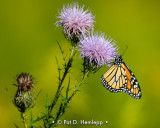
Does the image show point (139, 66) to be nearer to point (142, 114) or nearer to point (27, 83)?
point (142, 114)

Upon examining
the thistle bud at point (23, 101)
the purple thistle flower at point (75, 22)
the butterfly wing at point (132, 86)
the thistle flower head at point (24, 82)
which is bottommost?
the thistle bud at point (23, 101)

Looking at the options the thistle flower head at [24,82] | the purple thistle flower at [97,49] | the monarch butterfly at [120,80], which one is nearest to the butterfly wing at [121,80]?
the monarch butterfly at [120,80]

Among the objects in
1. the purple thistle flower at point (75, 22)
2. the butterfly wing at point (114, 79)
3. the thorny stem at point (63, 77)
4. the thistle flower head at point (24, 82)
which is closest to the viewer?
the thorny stem at point (63, 77)

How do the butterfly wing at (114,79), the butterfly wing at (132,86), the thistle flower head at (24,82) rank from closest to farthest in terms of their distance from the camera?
the thistle flower head at (24,82), the butterfly wing at (132,86), the butterfly wing at (114,79)

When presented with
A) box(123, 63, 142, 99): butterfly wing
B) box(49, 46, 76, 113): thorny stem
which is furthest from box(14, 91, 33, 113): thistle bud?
box(123, 63, 142, 99): butterfly wing

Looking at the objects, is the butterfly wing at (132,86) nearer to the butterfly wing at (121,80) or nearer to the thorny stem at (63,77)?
the butterfly wing at (121,80)

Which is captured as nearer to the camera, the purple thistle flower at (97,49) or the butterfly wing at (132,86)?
the purple thistle flower at (97,49)

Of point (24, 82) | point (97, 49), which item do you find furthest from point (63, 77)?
point (97, 49)

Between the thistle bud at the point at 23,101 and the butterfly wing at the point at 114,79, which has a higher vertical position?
the butterfly wing at the point at 114,79

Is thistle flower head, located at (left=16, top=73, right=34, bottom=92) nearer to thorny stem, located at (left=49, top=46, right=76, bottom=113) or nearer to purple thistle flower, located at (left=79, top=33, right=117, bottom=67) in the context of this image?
thorny stem, located at (left=49, top=46, right=76, bottom=113)
